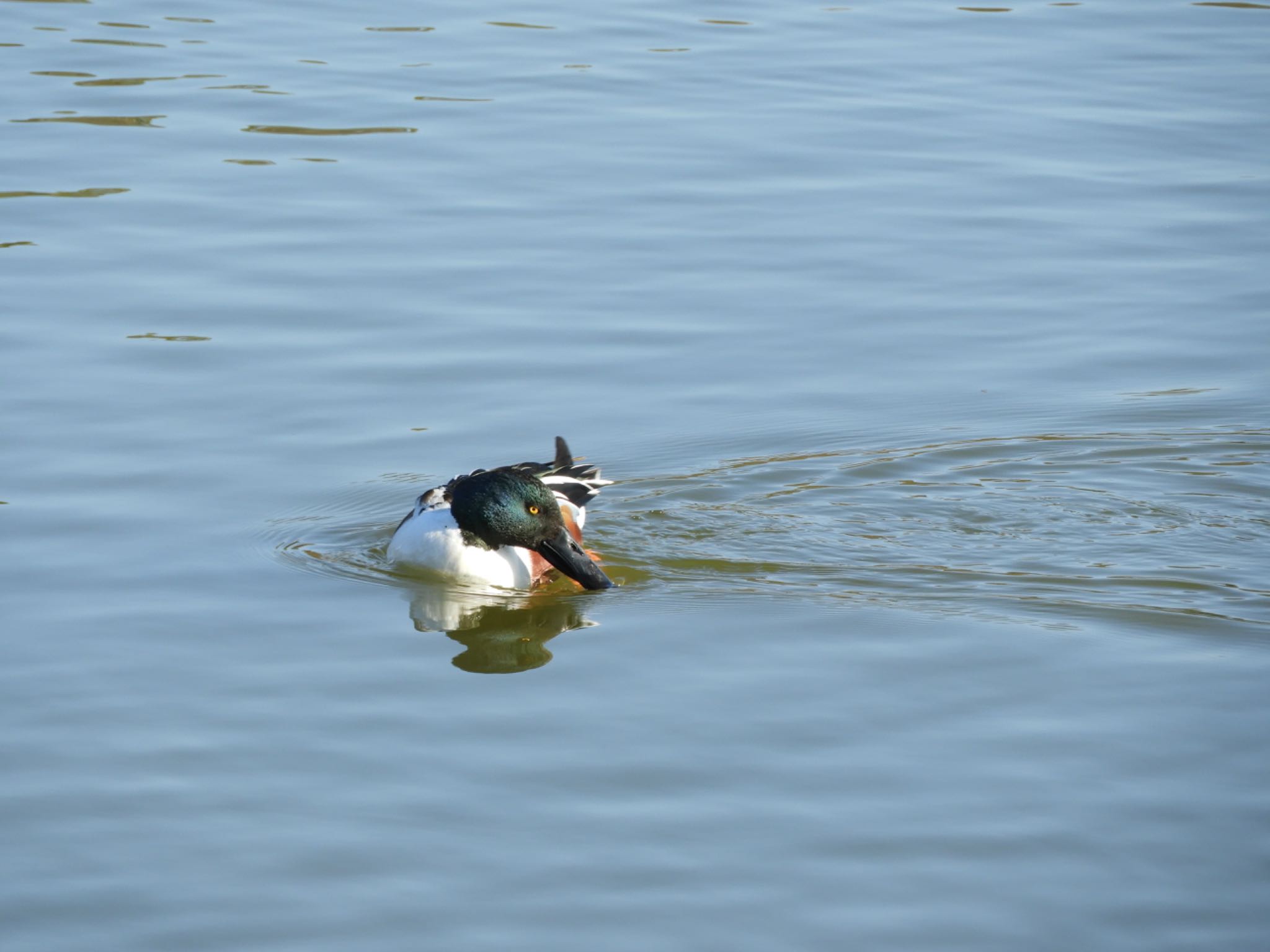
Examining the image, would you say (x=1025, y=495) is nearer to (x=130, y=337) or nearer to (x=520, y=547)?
(x=520, y=547)

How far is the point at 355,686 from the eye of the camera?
6867 millimetres

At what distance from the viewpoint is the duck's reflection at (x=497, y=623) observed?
7.40 metres

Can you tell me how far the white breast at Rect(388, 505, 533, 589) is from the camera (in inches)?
331

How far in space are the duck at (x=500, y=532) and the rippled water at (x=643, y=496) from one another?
18 centimetres

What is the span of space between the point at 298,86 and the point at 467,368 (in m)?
6.78

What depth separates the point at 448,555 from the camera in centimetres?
841

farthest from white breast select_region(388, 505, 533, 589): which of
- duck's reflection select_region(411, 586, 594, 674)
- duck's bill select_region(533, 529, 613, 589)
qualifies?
duck's bill select_region(533, 529, 613, 589)

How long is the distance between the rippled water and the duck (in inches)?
7.3

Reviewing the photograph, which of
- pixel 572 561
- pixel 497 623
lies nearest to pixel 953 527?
pixel 572 561

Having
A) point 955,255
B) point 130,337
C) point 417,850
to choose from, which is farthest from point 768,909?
point 955,255

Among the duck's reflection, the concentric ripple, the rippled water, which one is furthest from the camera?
the concentric ripple

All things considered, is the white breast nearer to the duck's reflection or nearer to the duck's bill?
the duck's reflection

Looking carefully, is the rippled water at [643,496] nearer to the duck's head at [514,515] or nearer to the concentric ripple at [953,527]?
the concentric ripple at [953,527]

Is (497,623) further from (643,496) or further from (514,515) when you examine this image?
(643,496)
